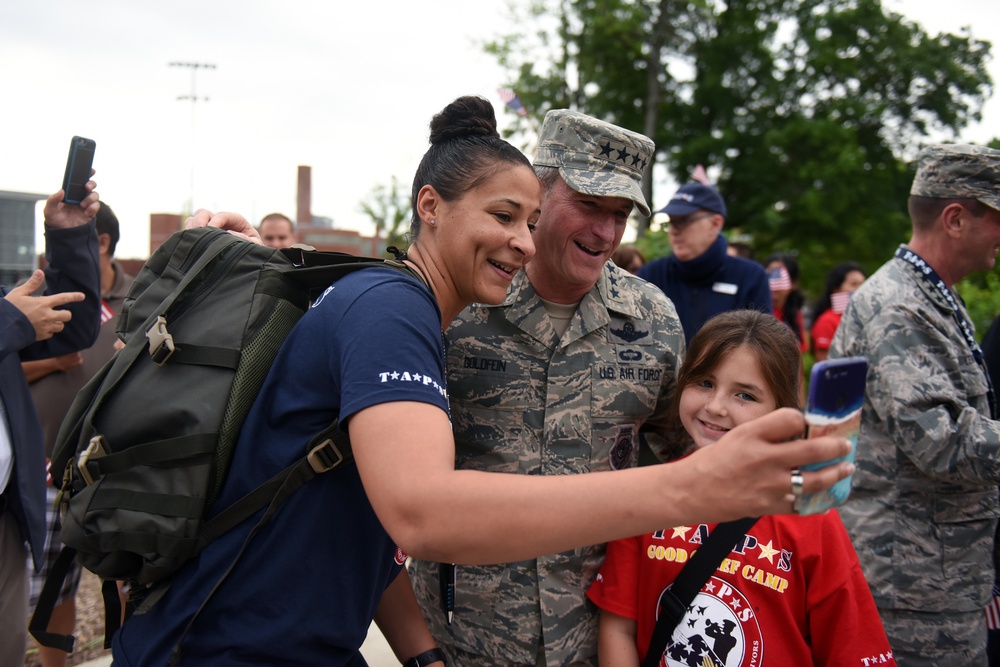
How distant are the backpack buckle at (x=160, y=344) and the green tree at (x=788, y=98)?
2148cm

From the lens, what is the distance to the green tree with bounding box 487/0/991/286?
2161 centimetres

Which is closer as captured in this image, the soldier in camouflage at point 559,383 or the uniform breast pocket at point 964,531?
the soldier in camouflage at point 559,383

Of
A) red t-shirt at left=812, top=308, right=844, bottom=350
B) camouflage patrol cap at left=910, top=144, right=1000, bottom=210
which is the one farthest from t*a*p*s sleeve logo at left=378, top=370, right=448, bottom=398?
red t-shirt at left=812, top=308, right=844, bottom=350

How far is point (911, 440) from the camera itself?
8.53 ft

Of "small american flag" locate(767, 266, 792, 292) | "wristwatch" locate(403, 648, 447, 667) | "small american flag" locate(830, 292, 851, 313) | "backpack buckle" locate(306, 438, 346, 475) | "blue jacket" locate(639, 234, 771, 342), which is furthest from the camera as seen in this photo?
"small american flag" locate(767, 266, 792, 292)

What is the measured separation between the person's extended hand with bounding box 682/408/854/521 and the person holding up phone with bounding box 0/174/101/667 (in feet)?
8.44

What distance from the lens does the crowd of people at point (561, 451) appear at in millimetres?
1170

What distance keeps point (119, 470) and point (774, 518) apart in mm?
1556

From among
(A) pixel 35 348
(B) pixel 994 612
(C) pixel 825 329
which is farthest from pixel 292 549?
(C) pixel 825 329

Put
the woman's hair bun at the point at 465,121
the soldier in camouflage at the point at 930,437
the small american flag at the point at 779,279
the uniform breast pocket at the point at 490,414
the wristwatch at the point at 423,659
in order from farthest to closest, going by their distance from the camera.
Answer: the small american flag at the point at 779,279, the soldier in camouflage at the point at 930,437, the uniform breast pocket at the point at 490,414, the wristwatch at the point at 423,659, the woman's hair bun at the point at 465,121

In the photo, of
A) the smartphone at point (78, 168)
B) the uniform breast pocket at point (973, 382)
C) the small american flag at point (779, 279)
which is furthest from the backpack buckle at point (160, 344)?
the small american flag at point (779, 279)

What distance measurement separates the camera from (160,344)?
149 cm

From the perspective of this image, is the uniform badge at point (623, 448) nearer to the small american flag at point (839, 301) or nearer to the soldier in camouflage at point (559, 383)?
the soldier in camouflage at point (559, 383)

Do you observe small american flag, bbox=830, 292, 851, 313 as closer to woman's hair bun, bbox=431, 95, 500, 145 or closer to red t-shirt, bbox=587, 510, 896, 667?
red t-shirt, bbox=587, 510, 896, 667
